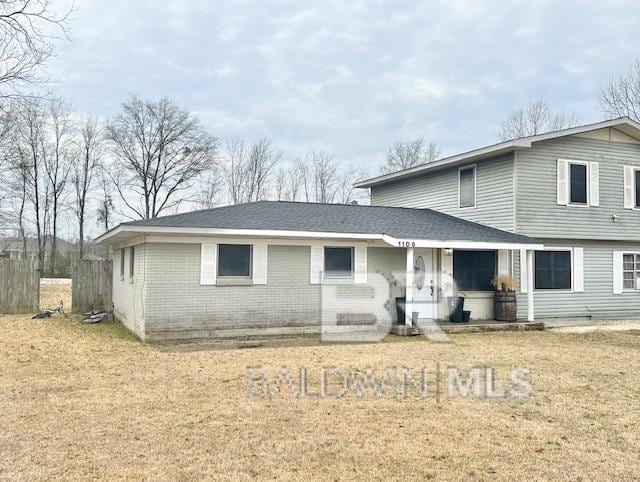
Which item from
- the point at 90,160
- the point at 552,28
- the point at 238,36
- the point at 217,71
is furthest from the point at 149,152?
the point at 552,28

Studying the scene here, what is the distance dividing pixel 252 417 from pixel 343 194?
1424 inches

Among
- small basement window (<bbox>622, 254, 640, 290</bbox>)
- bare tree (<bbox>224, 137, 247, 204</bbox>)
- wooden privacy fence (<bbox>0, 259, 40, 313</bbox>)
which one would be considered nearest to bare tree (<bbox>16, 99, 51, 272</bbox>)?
bare tree (<bbox>224, 137, 247, 204</bbox>)

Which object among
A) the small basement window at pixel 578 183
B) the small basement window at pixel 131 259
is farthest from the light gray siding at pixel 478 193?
the small basement window at pixel 131 259

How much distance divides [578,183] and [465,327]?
610 centimetres

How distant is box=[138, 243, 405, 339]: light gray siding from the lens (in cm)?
1126

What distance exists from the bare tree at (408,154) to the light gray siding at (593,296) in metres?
26.2

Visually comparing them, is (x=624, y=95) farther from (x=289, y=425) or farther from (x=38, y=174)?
(x=38, y=174)

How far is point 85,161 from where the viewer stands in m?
37.5

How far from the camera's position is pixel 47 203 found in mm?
36938

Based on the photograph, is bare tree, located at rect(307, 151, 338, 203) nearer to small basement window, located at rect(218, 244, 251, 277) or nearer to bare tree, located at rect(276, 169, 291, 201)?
bare tree, located at rect(276, 169, 291, 201)

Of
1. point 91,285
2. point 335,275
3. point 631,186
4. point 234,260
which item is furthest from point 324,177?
point 234,260

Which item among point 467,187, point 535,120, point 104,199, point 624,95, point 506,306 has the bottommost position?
point 506,306

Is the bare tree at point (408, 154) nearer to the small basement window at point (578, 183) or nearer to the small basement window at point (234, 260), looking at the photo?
the small basement window at point (578, 183)

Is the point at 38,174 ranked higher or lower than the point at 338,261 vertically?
higher
